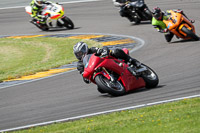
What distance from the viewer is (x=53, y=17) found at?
2395cm

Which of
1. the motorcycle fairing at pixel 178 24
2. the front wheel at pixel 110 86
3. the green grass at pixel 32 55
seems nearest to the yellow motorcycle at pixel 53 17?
the green grass at pixel 32 55

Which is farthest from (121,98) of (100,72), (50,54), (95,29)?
(95,29)

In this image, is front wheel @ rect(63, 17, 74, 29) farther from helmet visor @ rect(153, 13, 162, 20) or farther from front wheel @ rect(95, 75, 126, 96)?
front wheel @ rect(95, 75, 126, 96)

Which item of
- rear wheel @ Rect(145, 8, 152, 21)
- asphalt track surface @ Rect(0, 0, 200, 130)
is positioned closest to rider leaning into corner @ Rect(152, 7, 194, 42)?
asphalt track surface @ Rect(0, 0, 200, 130)

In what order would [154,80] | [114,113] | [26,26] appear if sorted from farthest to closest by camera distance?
1. [26,26]
2. [154,80]
3. [114,113]

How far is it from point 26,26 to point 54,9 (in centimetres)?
376

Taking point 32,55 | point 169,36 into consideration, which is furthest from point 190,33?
point 32,55

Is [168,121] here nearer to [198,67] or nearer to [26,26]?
[198,67]

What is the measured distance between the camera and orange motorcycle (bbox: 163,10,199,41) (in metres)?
16.2

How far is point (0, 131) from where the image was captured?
328 inches

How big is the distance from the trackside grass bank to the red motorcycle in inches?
64.7

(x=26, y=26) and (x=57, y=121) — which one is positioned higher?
(x=57, y=121)

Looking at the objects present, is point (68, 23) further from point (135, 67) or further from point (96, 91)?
point (135, 67)

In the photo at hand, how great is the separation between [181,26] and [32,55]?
6968 millimetres
